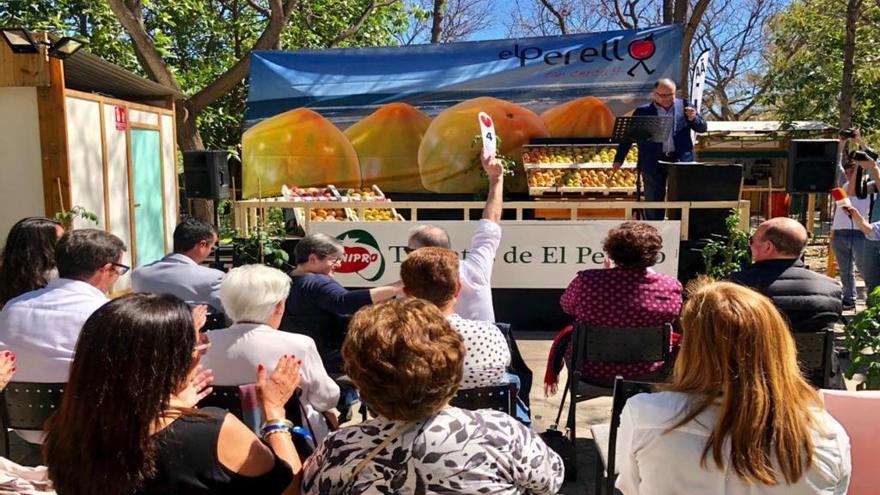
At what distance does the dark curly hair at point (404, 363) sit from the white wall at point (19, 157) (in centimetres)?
643

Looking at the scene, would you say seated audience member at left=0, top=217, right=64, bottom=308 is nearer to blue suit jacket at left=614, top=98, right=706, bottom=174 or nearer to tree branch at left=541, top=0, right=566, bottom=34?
blue suit jacket at left=614, top=98, right=706, bottom=174

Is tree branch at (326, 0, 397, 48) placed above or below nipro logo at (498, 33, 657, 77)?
above

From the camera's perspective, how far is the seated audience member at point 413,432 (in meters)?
1.68

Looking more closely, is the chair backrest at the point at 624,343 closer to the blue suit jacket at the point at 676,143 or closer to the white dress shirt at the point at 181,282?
the white dress shirt at the point at 181,282

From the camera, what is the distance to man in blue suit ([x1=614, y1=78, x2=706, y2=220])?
7.97 metres

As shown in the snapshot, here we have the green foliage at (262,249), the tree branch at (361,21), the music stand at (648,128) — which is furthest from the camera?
the tree branch at (361,21)

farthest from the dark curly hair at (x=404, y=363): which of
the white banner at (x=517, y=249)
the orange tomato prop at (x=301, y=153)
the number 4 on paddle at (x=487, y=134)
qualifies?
the orange tomato prop at (x=301, y=153)

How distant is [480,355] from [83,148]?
20.0 ft

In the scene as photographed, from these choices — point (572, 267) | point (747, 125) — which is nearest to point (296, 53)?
point (572, 267)

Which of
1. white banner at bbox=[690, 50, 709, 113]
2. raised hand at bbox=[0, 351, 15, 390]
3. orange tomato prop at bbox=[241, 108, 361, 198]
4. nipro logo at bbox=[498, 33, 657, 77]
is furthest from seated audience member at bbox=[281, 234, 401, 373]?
orange tomato prop at bbox=[241, 108, 361, 198]

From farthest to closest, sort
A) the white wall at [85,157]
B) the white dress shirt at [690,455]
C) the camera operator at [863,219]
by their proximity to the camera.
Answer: the white wall at [85,157], the camera operator at [863,219], the white dress shirt at [690,455]

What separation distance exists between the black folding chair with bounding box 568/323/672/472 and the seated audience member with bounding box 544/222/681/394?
0.22ft

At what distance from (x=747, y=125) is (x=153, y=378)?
2059 cm

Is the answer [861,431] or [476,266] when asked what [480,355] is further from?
[861,431]
